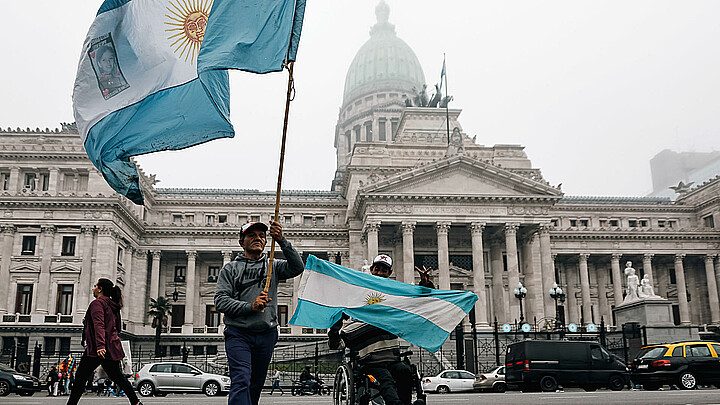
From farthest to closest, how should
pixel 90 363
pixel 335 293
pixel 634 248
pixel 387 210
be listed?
pixel 634 248 → pixel 387 210 → pixel 90 363 → pixel 335 293

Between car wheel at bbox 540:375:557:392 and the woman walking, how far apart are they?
60.2 feet

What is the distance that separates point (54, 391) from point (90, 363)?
1992 centimetres

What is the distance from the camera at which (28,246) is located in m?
51.8

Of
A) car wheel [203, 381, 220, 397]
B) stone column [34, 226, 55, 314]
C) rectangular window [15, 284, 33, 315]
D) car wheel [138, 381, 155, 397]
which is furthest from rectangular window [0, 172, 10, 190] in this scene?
car wheel [203, 381, 220, 397]

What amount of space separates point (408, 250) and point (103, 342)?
148 ft

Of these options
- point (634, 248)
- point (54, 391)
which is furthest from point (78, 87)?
point (634, 248)

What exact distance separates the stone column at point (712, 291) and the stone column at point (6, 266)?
60.1 meters

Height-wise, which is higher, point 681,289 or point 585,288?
point 585,288

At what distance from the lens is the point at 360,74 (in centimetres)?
10050

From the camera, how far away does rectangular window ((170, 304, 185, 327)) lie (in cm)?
6125

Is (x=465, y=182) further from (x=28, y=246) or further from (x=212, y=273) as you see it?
(x=28, y=246)

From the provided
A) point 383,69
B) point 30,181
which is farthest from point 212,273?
point 383,69

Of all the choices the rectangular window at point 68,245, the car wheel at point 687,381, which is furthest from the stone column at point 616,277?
the rectangular window at point 68,245

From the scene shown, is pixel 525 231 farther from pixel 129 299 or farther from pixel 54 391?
pixel 54 391
